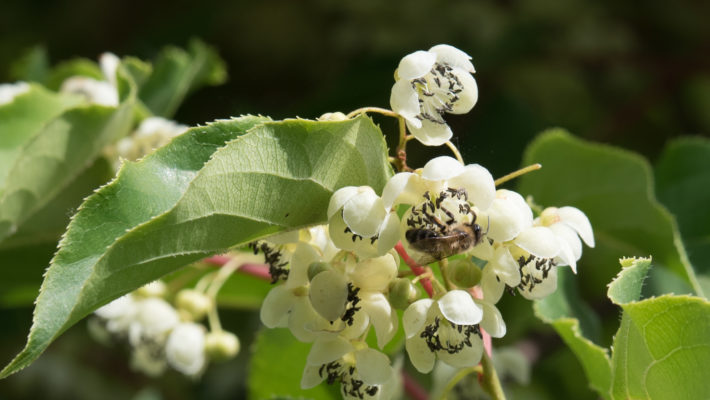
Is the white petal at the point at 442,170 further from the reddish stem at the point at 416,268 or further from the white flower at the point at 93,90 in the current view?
the white flower at the point at 93,90

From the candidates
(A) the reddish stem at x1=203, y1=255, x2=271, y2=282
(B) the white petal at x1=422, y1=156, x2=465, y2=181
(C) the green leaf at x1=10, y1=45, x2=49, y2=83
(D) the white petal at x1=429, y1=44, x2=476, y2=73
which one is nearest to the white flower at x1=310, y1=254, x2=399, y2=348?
(B) the white petal at x1=422, y1=156, x2=465, y2=181

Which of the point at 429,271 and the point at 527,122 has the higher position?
the point at 429,271

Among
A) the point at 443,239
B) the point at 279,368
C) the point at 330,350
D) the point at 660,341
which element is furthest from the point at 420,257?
the point at 279,368

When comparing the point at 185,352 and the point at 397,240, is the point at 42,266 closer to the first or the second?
the point at 185,352

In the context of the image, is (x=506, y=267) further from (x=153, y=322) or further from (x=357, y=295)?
(x=153, y=322)

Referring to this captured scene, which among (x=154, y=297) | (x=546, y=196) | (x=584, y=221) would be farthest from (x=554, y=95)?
(x=584, y=221)

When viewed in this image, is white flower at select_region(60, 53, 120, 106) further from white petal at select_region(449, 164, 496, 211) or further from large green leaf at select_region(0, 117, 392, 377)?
white petal at select_region(449, 164, 496, 211)
